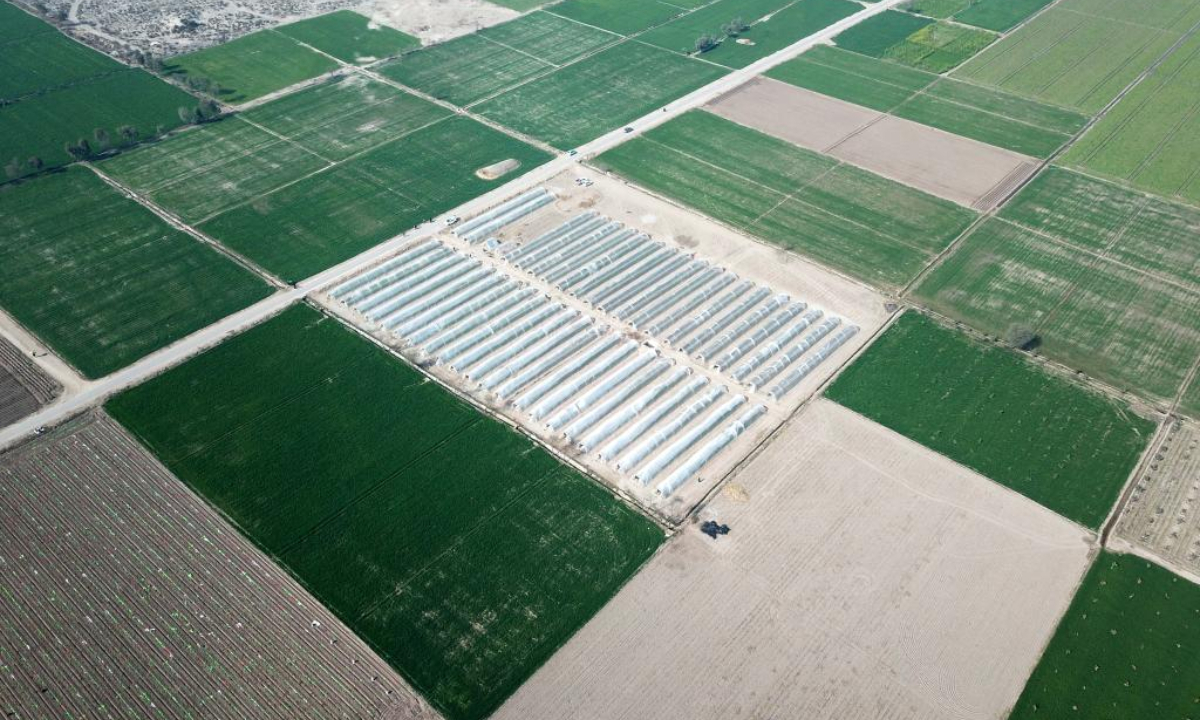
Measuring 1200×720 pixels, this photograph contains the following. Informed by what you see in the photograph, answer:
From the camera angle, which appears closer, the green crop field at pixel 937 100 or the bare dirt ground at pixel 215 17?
the green crop field at pixel 937 100

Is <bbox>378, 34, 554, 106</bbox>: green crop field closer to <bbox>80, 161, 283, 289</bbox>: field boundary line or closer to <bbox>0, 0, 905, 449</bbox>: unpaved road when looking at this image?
<bbox>0, 0, 905, 449</bbox>: unpaved road

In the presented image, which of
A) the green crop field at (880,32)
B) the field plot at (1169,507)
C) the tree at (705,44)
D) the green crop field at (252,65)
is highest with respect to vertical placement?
the green crop field at (252,65)

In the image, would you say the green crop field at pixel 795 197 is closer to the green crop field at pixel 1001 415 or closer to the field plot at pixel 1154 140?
the green crop field at pixel 1001 415

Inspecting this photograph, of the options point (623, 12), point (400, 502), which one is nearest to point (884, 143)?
point (623, 12)

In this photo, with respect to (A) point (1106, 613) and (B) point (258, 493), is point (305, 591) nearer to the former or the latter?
(B) point (258, 493)

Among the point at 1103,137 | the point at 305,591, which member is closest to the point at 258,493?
the point at 305,591

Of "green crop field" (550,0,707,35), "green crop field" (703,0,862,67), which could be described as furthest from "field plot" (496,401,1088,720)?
"green crop field" (550,0,707,35)

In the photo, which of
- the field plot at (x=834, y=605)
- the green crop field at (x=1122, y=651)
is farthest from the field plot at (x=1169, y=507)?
the field plot at (x=834, y=605)
